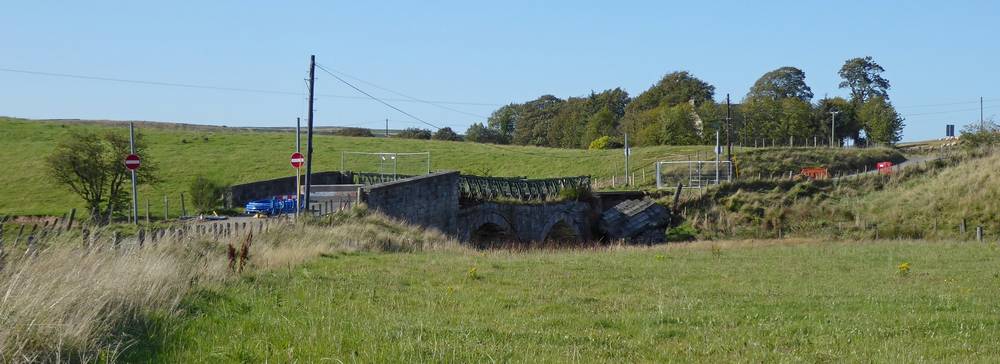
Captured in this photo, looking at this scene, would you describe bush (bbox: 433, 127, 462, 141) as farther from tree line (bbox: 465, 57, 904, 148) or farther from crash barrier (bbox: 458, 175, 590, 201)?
crash barrier (bbox: 458, 175, 590, 201)

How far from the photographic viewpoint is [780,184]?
181 ft

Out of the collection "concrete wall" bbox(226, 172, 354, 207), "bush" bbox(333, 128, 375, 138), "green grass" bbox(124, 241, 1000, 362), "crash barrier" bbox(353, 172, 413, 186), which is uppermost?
"bush" bbox(333, 128, 375, 138)

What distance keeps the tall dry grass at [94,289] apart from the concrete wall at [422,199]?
12257 mm

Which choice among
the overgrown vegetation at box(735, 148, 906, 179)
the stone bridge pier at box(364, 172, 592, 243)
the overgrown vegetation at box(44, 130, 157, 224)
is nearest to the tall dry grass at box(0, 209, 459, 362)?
the stone bridge pier at box(364, 172, 592, 243)

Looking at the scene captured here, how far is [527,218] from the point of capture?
39.1m

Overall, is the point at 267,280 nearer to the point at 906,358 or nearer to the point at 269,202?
the point at 906,358

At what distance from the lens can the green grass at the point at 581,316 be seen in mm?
7883

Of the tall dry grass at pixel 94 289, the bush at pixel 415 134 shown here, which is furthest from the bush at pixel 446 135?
the tall dry grass at pixel 94 289

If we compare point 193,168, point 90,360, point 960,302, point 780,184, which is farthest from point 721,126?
point 90,360

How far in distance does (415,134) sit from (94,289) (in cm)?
9553

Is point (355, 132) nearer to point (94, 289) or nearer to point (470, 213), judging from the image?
point (470, 213)

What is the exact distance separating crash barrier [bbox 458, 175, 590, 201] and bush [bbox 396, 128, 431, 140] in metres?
55.9

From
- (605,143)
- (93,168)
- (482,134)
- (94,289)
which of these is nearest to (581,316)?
(94,289)

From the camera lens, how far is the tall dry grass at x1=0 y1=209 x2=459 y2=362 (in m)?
7.16
